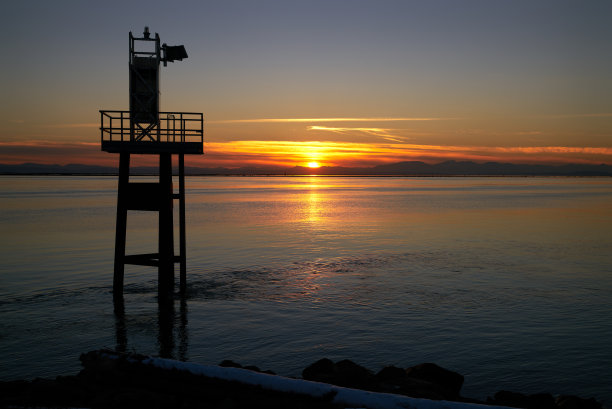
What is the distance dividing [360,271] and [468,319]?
330 inches

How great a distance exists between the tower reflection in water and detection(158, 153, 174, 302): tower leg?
31.2 inches

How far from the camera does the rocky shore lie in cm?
777

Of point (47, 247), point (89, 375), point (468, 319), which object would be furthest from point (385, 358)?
point (47, 247)

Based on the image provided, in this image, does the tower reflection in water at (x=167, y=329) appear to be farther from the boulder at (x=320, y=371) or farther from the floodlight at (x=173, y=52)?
the floodlight at (x=173, y=52)

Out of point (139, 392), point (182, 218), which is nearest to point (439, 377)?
point (139, 392)

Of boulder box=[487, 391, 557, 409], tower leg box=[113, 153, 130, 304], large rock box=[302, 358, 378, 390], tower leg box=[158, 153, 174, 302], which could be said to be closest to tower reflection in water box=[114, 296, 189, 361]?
tower leg box=[113, 153, 130, 304]

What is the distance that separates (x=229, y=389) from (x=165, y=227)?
10635 mm

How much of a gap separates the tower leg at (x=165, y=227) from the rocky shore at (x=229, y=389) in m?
8.69

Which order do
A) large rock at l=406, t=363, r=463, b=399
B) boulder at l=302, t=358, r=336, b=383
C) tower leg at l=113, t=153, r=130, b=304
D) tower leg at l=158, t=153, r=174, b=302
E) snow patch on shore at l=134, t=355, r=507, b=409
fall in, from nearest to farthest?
snow patch on shore at l=134, t=355, r=507, b=409 < large rock at l=406, t=363, r=463, b=399 < boulder at l=302, t=358, r=336, b=383 < tower leg at l=158, t=153, r=174, b=302 < tower leg at l=113, t=153, r=130, b=304

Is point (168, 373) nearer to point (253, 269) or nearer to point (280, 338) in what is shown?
point (280, 338)

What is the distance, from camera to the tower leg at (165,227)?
1772 centimetres

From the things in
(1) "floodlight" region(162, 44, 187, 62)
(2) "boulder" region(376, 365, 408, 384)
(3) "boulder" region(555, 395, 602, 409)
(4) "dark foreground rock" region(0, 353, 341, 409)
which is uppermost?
(1) "floodlight" region(162, 44, 187, 62)

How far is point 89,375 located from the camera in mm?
9125

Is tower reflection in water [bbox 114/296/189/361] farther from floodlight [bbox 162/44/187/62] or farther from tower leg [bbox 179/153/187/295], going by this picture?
floodlight [bbox 162/44/187/62]
